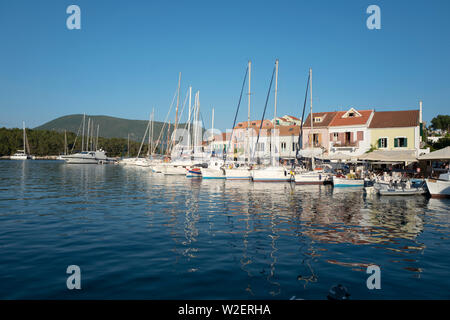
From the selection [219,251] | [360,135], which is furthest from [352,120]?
[219,251]

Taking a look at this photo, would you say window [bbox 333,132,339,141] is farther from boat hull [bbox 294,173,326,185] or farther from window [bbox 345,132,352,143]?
boat hull [bbox 294,173,326,185]

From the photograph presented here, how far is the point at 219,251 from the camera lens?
33.8 feet

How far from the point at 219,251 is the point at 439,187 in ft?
73.9

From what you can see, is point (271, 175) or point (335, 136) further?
point (335, 136)

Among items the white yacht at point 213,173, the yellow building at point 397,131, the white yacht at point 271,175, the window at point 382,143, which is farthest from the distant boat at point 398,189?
the window at point 382,143

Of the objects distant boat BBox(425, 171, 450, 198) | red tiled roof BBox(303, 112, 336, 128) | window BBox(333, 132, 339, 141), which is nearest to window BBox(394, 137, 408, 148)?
window BBox(333, 132, 339, 141)

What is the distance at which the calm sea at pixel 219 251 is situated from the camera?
738 cm

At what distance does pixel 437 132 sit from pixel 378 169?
7489 centimetres

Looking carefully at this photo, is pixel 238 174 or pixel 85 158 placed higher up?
pixel 85 158

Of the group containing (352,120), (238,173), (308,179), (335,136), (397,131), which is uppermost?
(352,120)

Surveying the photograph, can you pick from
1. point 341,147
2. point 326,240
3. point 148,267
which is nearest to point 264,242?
point 326,240

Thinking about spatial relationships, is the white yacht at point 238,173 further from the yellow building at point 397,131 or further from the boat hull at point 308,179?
the yellow building at point 397,131

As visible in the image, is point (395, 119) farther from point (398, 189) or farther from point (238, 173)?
point (238, 173)
